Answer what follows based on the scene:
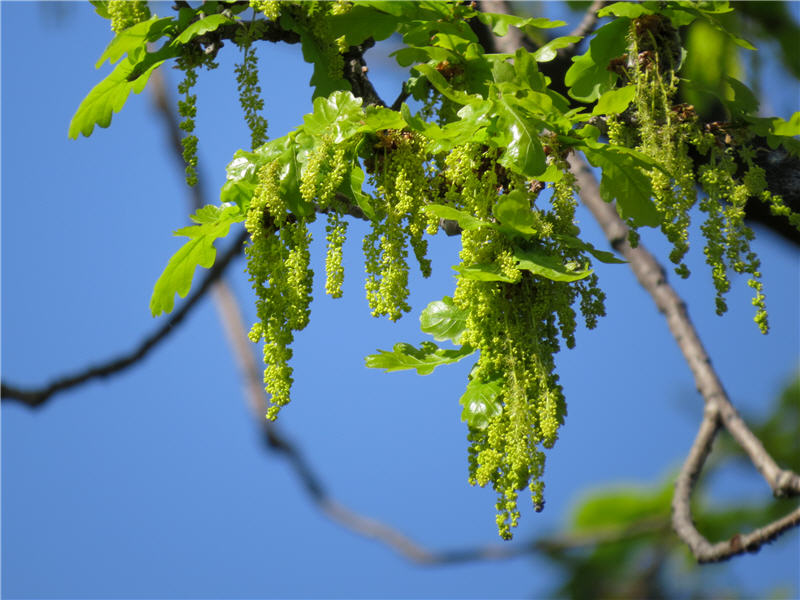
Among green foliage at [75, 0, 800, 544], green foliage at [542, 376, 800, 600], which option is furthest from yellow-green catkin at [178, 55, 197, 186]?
green foliage at [542, 376, 800, 600]

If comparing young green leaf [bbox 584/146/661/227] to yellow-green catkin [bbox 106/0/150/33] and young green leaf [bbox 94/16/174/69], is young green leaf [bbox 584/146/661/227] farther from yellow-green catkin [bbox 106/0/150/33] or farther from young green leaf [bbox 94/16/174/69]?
yellow-green catkin [bbox 106/0/150/33]

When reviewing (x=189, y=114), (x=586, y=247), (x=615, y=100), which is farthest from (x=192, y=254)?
(x=615, y=100)

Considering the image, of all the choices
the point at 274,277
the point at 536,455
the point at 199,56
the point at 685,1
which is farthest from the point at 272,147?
the point at 685,1

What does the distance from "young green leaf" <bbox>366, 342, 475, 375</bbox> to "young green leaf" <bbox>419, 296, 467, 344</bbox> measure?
0.13ft

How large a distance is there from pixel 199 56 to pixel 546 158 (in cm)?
98

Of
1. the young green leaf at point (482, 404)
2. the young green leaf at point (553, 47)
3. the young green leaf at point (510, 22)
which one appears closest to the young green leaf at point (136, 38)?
the young green leaf at point (510, 22)

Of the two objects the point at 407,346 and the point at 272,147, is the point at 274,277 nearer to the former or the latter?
the point at 272,147

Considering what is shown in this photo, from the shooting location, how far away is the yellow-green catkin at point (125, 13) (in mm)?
2408

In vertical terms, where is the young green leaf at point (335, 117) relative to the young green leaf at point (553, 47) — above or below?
above

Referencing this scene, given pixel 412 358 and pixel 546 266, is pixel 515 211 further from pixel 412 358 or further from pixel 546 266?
pixel 412 358

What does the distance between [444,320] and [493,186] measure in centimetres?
43

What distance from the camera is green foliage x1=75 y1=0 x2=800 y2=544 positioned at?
190cm

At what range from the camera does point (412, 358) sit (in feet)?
7.45

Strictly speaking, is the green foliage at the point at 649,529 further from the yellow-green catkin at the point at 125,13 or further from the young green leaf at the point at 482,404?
the yellow-green catkin at the point at 125,13
